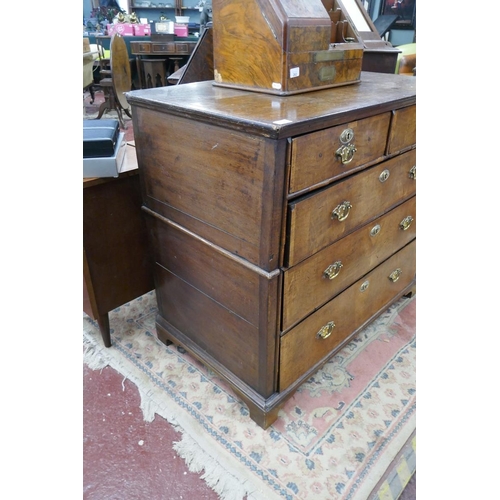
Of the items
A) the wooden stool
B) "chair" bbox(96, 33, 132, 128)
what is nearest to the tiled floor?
"chair" bbox(96, 33, 132, 128)

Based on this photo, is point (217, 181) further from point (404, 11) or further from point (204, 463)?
point (404, 11)

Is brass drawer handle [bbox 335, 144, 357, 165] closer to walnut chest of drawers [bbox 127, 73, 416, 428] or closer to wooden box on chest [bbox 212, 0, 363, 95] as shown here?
walnut chest of drawers [bbox 127, 73, 416, 428]

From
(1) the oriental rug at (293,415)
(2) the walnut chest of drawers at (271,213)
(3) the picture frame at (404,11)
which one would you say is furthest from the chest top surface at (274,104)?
(3) the picture frame at (404,11)

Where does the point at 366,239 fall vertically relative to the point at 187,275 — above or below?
above

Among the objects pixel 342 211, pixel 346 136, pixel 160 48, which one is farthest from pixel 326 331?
pixel 160 48

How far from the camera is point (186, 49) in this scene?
17.8 ft

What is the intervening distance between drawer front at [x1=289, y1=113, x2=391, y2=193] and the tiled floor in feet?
2.96

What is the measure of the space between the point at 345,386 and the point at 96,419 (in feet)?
2.92

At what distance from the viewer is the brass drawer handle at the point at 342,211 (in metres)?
1.09

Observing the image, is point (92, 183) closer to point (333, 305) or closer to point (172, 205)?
point (172, 205)

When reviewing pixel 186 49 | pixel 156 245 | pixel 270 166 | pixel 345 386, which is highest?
pixel 186 49

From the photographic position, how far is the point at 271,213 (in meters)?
0.92

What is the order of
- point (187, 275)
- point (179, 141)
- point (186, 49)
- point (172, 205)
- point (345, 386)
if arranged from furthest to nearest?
point (186, 49) → point (345, 386) → point (187, 275) → point (172, 205) → point (179, 141)

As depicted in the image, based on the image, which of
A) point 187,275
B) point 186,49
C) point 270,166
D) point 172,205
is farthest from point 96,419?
point 186,49
